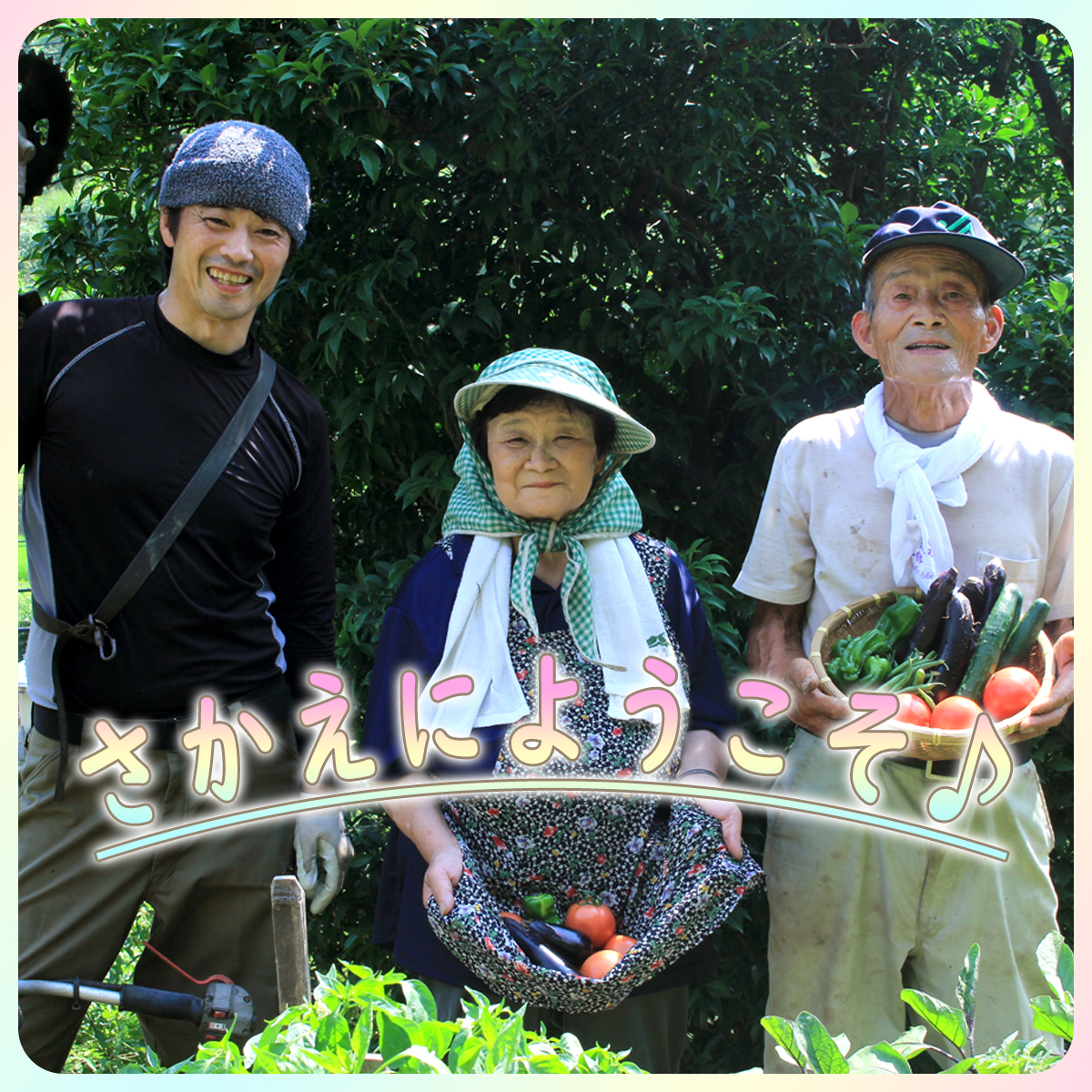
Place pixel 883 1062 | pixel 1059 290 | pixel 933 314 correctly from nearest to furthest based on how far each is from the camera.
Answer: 1. pixel 883 1062
2. pixel 933 314
3. pixel 1059 290

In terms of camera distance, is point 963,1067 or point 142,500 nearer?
point 963,1067

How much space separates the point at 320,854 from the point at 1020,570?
176 cm

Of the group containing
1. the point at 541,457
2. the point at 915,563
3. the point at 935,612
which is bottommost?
the point at 935,612

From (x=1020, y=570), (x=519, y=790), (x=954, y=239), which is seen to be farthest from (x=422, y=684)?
(x=954, y=239)

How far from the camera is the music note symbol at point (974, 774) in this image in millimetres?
2414

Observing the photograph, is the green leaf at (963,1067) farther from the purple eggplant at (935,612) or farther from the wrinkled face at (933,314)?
the wrinkled face at (933,314)

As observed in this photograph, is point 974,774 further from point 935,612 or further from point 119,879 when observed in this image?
point 119,879

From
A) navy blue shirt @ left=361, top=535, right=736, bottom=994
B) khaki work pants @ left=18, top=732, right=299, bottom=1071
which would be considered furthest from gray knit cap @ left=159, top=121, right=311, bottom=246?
khaki work pants @ left=18, top=732, right=299, bottom=1071

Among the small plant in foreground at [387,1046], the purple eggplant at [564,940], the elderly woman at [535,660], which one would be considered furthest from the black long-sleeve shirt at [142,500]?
the small plant in foreground at [387,1046]

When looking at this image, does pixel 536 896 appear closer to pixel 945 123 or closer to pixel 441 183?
pixel 441 183

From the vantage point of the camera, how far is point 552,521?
2.53m

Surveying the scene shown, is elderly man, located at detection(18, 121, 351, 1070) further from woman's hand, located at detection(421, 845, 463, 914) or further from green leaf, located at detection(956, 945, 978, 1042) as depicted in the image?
green leaf, located at detection(956, 945, 978, 1042)

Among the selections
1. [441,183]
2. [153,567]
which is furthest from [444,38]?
[153,567]

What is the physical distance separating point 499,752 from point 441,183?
185cm
